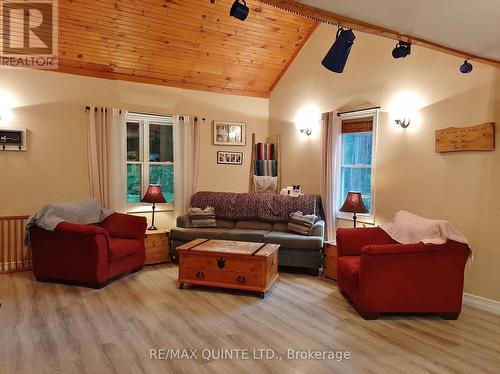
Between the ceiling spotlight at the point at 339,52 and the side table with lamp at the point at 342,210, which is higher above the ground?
the ceiling spotlight at the point at 339,52

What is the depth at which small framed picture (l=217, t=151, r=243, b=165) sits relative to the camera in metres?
6.16

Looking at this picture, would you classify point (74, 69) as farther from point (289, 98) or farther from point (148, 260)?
point (289, 98)

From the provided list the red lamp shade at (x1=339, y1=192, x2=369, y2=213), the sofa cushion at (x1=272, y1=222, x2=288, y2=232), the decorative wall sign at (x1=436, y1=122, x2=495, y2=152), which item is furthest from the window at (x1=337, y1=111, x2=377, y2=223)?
the decorative wall sign at (x1=436, y1=122, x2=495, y2=152)

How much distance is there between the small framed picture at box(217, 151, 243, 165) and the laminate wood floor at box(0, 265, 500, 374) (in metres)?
2.58

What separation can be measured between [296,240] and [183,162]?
2140mm

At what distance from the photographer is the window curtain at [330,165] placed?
5129mm

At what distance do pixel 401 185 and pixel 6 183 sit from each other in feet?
15.3

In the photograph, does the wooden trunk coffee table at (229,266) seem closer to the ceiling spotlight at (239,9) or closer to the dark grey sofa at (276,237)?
the dark grey sofa at (276,237)

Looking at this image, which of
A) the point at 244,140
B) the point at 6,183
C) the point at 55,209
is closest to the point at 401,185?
the point at 244,140

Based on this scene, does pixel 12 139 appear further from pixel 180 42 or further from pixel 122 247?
pixel 180 42

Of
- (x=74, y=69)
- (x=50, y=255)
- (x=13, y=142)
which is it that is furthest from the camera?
(x=74, y=69)

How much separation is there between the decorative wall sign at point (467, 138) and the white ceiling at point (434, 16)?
3.18 ft

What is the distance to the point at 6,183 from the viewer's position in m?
4.68

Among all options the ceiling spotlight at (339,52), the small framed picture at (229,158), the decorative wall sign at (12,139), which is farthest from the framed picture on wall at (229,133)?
the ceiling spotlight at (339,52)
